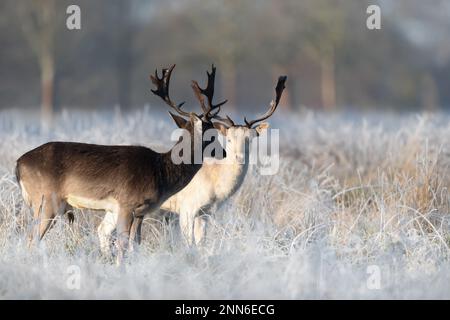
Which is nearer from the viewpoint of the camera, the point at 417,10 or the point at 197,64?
the point at 197,64

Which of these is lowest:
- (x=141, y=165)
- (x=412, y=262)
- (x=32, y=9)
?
(x=412, y=262)

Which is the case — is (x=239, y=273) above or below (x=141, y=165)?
below

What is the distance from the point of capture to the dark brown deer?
776cm

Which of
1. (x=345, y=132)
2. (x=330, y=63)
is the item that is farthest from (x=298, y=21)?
(x=345, y=132)

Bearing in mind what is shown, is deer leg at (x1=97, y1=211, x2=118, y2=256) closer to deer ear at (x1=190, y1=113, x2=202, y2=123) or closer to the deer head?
deer ear at (x1=190, y1=113, x2=202, y2=123)

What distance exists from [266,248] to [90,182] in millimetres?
1643

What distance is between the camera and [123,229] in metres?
7.77

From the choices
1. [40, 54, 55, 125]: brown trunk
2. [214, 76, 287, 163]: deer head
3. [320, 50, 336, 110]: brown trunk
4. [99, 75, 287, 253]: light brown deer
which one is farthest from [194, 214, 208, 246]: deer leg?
[320, 50, 336, 110]: brown trunk

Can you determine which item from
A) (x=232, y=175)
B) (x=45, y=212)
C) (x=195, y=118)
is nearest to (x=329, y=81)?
(x=232, y=175)

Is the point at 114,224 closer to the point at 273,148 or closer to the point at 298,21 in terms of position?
the point at 273,148

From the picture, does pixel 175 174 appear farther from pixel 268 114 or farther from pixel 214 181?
pixel 268 114

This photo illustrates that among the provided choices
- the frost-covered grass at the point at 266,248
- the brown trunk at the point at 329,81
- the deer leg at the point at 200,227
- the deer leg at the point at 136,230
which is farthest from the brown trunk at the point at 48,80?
Result: the deer leg at the point at 136,230

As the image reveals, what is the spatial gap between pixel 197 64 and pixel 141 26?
14.6 ft

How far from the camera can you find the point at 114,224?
27.1 ft
